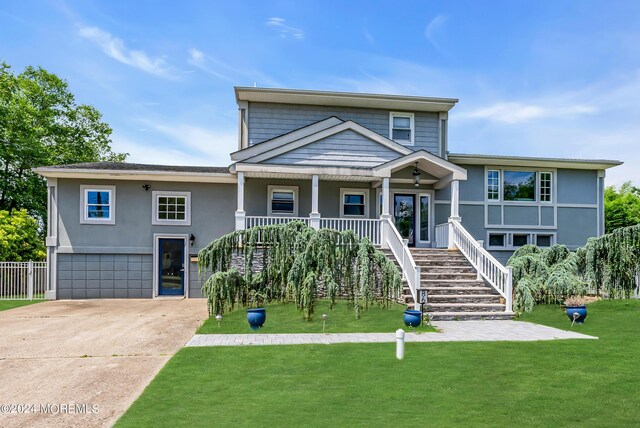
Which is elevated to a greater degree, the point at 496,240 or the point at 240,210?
the point at 240,210

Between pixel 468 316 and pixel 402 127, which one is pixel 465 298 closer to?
pixel 468 316

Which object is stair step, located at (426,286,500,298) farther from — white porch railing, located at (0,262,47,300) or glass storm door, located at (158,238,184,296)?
white porch railing, located at (0,262,47,300)

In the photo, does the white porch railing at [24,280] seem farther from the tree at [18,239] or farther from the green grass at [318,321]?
the green grass at [318,321]

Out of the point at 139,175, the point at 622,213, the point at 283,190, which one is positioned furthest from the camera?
the point at 622,213

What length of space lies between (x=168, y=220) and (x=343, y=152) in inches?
285

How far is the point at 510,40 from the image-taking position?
18.0m

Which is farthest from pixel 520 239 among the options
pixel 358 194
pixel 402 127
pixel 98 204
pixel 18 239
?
pixel 18 239

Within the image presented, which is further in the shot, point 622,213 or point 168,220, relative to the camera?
point 622,213

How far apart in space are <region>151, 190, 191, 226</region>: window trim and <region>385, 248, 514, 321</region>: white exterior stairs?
7862 mm

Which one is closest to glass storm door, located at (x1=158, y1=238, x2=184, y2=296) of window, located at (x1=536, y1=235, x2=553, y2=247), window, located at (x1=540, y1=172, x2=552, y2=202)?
window, located at (x1=536, y1=235, x2=553, y2=247)

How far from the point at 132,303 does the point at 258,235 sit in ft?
20.4

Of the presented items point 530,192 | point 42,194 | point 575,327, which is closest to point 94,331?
point 575,327

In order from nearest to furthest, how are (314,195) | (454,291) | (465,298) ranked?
(465,298)
(454,291)
(314,195)

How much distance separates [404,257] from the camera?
12375 mm
